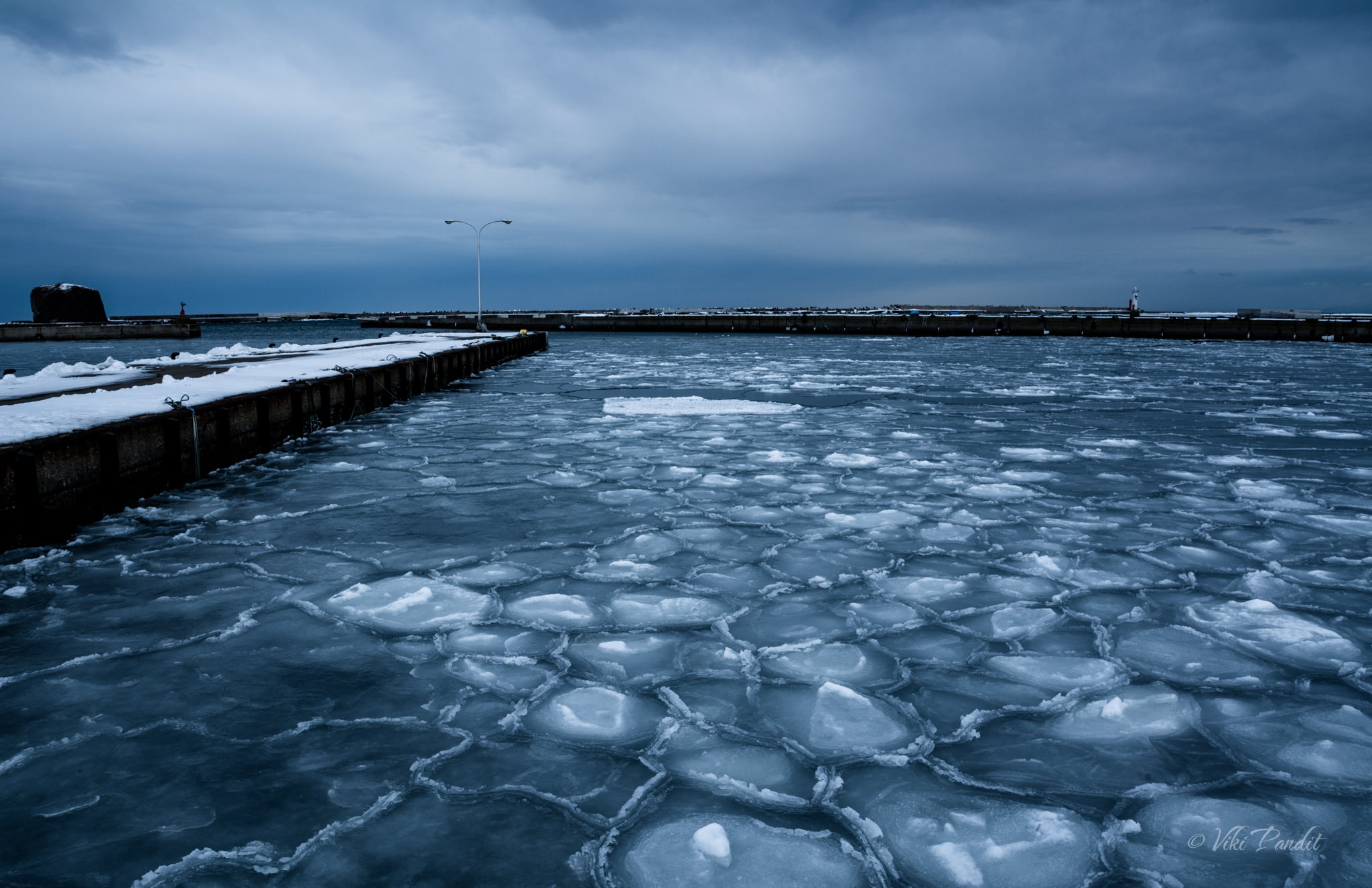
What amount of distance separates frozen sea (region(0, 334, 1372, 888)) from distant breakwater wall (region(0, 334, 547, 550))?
0.25m

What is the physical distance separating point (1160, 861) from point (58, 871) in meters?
3.40

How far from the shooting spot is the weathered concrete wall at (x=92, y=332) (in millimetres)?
54125

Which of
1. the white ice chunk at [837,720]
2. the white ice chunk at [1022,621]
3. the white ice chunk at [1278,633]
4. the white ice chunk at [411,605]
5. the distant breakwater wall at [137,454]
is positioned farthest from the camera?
the distant breakwater wall at [137,454]

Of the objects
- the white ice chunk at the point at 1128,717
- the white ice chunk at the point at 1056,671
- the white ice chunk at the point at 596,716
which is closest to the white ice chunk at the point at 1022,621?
the white ice chunk at the point at 1056,671

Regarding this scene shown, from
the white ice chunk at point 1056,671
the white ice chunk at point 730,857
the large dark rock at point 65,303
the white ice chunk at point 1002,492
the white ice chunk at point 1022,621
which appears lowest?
the white ice chunk at point 730,857

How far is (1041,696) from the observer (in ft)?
12.1

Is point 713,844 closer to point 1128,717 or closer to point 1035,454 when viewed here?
point 1128,717

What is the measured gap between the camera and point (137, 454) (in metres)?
7.11

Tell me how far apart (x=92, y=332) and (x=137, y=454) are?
205ft

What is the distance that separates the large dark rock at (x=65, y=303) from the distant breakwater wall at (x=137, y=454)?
292ft

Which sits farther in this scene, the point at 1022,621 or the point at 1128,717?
the point at 1022,621

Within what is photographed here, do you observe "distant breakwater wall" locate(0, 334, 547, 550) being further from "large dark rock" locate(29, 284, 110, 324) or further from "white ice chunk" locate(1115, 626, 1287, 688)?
"large dark rock" locate(29, 284, 110, 324)

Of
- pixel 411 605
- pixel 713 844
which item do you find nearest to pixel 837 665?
pixel 713 844

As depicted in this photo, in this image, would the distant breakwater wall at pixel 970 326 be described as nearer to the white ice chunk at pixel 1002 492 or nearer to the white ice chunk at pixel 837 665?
the white ice chunk at pixel 1002 492
